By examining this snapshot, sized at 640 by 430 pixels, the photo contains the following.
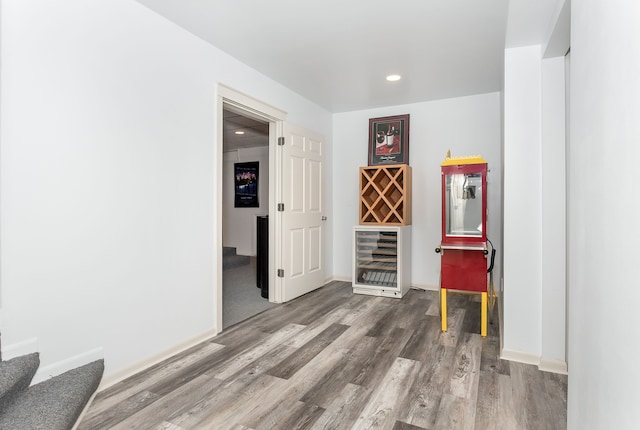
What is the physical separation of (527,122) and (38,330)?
329 centimetres

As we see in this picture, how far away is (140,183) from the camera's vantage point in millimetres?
2424

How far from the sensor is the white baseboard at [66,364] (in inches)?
74.2

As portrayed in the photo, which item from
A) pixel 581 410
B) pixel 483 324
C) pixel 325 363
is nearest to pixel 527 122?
pixel 483 324

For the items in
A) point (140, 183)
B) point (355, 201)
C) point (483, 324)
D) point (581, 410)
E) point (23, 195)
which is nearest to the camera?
point (581, 410)

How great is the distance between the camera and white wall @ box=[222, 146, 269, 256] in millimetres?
7566

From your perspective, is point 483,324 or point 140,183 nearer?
point 140,183

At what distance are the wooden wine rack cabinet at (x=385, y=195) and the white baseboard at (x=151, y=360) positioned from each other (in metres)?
2.43

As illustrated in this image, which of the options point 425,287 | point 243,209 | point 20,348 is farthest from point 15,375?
point 243,209

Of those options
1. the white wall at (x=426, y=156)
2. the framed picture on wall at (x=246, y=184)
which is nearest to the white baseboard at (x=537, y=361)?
the white wall at (x=426, y=156)

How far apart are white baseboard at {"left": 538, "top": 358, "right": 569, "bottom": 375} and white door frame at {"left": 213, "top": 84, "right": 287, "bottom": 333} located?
2.49m

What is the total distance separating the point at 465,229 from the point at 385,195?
1.63m

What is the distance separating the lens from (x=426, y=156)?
473cm

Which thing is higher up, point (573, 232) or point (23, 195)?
point (23, 195)

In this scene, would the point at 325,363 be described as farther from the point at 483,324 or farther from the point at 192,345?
the point at 483,324
